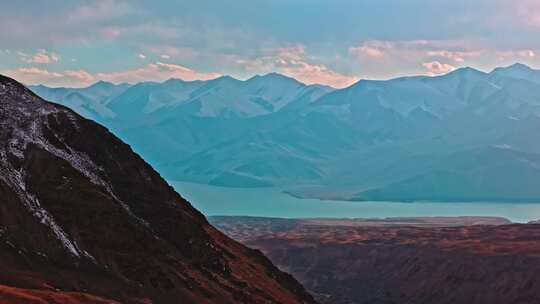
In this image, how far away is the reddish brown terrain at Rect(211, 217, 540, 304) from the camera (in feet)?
380

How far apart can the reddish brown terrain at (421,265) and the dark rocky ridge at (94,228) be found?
110 feet

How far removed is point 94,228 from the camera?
70875mm

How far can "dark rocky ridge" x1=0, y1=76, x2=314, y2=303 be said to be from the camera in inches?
2466

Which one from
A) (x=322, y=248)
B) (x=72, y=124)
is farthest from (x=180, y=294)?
(x=322, y=248)

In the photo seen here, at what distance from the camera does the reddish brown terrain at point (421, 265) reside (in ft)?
380

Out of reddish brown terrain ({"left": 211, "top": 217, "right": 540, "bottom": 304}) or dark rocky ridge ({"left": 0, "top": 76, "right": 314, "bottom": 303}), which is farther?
reddish brown terrain ({"left": 211, "top": 217, "right": 540, "bottom": 304})

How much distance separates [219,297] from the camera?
73.0 metres

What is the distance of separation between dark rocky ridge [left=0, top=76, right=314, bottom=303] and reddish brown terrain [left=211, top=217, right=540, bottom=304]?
110 feet

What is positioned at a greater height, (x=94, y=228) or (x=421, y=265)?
(x=94, y=228)

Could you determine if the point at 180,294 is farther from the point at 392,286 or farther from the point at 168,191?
the point at 392,286

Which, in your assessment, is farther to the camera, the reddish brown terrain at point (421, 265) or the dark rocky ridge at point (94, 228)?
the reddish brown terrain at point (421, 265)

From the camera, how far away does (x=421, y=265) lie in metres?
134

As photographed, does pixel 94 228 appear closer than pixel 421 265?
Yes

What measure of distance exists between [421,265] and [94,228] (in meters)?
76.9
